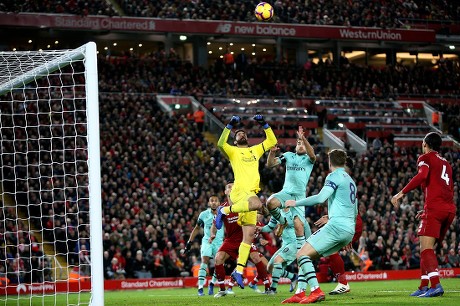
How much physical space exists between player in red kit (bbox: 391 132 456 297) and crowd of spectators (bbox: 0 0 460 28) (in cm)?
3034

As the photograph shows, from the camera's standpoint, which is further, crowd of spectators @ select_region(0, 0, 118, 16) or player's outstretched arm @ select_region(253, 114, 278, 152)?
crowd of spectators @ select_region(0, 0, 118, 16)

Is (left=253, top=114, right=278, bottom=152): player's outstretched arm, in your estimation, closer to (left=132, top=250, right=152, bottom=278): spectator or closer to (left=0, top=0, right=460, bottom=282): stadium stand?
(left=0, top=0, right=460, bottom=282): stadium stand

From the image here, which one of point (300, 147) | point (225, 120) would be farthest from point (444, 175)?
point (225, 120)

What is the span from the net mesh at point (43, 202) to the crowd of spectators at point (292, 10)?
624cm

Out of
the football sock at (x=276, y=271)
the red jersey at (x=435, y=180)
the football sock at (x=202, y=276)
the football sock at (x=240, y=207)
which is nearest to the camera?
the red jersey at (x=435, y=180)

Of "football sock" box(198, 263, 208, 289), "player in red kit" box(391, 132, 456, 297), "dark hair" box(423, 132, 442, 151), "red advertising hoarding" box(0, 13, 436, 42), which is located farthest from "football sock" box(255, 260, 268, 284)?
"red advertising hoarding" box(0, 13, 436, 42)

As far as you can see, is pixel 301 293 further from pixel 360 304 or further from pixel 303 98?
pixel 303 98

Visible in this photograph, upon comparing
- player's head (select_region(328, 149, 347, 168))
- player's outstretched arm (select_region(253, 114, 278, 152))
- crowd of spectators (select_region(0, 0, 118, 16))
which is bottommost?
player's head (select_region(328, 149, 347, 168))

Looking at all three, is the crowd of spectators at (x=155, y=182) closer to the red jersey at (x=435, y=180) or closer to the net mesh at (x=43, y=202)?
the net mesh at (x=43, y=202)

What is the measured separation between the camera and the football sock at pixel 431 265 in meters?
12.7

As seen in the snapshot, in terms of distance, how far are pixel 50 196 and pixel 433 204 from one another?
54.4ft

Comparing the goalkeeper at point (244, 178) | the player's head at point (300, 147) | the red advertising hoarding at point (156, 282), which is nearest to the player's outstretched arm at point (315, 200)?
the goalkeeper at point (244, 178)

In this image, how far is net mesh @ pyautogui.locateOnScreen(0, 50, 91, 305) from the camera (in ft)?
44.7

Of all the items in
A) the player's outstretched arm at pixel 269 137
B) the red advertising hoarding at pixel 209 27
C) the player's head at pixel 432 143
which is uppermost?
the red advertising hoarding at pixel 209 27
